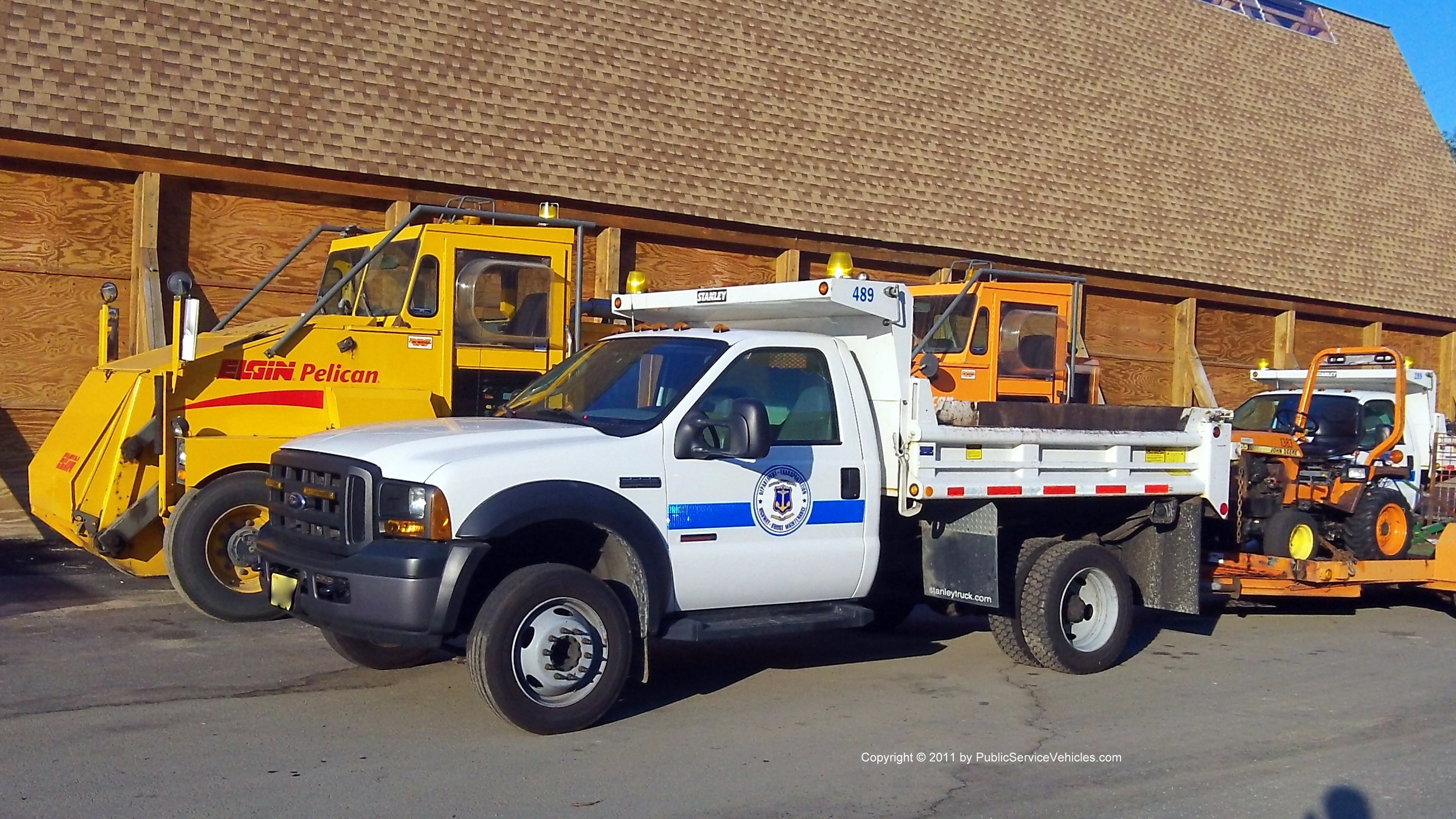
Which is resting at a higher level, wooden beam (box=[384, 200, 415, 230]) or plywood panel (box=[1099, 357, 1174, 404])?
wooden beam (box=[384, 200, 415, 230])

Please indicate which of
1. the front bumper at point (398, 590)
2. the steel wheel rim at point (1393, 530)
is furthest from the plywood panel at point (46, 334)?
the steel wheel rim at point (1393, 530)

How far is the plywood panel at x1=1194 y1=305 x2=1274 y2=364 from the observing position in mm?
22094

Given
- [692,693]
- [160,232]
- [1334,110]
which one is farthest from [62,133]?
[1334,110]

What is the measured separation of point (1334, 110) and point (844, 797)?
23532 mm

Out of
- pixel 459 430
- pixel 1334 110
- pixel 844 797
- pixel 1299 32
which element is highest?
pixel 1299 32

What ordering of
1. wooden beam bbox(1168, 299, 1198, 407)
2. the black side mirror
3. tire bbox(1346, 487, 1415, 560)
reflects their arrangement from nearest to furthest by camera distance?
1. the black side mirror
2. tire bbox(1346, 487, 1415, 560)
3. wooden beam bbox(1168, 299, 1198, 407)

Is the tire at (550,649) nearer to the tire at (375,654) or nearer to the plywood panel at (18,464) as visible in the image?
the tire at (375,654)

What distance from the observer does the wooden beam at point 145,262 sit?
13094 millimetres

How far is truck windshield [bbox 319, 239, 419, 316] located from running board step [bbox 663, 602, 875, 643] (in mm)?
4117

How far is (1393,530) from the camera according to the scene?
11.4m

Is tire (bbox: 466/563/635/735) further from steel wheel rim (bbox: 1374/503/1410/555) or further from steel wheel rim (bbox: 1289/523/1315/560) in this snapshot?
steel wheel rim (bbox: 1374/503/1410/555)

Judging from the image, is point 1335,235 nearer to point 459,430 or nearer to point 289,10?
point 289,10

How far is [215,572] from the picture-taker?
30.3 ft

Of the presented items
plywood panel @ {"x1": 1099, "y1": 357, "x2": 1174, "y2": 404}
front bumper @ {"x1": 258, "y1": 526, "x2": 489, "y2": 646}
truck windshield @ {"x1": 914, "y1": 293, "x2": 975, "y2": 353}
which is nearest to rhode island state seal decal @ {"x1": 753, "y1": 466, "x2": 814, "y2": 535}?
front bumper @ {"x1": 258, "y1": 526, "x2": 489, "y2": 646}
